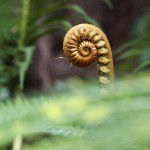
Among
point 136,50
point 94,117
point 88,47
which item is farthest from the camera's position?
point 136,50

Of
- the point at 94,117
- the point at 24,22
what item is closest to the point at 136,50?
the point at 24,22

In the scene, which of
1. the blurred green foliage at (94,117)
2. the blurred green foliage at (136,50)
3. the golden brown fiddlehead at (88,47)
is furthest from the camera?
the blurred green foliage at (136,50)

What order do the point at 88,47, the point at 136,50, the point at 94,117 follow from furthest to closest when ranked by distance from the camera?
the point at 136,50 < the point at 88,47 < the point at 94,117

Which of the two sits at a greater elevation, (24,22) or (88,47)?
(24,22)

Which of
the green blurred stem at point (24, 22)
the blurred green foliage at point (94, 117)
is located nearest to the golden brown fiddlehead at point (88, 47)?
the blurred green foliage at point (94, 117)

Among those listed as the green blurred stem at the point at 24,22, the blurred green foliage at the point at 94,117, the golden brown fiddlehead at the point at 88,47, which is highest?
the green blurred stem at the point at 24,22

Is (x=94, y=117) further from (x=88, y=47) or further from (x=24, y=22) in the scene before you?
(x=24, y=22)

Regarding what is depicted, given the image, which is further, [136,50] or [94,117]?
[136,50]

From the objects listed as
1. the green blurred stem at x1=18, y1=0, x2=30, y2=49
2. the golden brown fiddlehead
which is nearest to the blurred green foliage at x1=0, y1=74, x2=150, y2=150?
the golden brown fiddlehead

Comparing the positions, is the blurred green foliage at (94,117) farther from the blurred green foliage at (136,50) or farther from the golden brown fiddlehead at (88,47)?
the blurred green foliage at (136,50)
